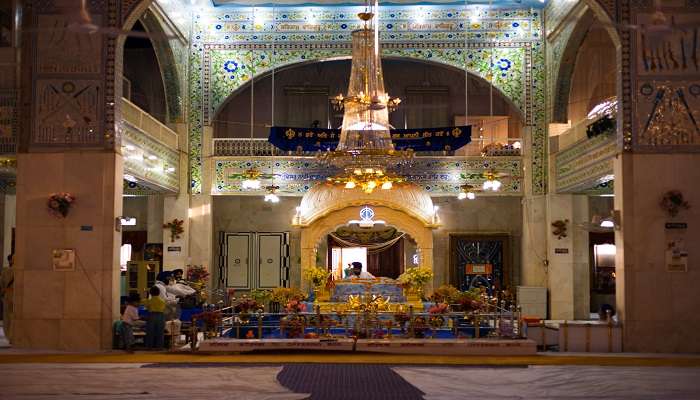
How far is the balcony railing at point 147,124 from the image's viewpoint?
13.3 metres

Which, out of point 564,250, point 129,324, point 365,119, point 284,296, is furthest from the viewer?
point 564,250

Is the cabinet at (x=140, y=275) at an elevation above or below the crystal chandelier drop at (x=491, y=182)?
below

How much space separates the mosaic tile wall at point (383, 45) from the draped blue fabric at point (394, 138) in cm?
163

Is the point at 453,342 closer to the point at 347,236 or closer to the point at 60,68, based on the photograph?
the point at 60,68

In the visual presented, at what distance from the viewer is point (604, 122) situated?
12898 mm

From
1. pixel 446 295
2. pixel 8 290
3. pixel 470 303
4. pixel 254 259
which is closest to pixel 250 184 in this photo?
pixel 254 259

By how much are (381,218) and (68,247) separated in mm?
6863

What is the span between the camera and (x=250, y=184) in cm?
1720

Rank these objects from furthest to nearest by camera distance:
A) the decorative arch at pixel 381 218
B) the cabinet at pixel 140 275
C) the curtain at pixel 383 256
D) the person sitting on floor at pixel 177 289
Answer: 1. the curtain at pixel 383 256
2. the cabinet at pixel 140 275
3. the decorative arch at pixel 381 218
4. the person sitting on floor at pixel 177 289

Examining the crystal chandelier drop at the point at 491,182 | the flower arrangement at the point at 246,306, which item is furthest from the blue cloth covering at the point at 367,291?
the crystal chandelier drop at the point at 491,182

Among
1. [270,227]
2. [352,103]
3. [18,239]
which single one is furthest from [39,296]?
[270,227]

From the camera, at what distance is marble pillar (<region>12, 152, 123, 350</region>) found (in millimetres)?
11633

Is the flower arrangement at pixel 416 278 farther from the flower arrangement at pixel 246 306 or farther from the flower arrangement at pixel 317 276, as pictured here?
the flower arrangement at pixel 246 306

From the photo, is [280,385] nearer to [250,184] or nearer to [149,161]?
[149,161]
